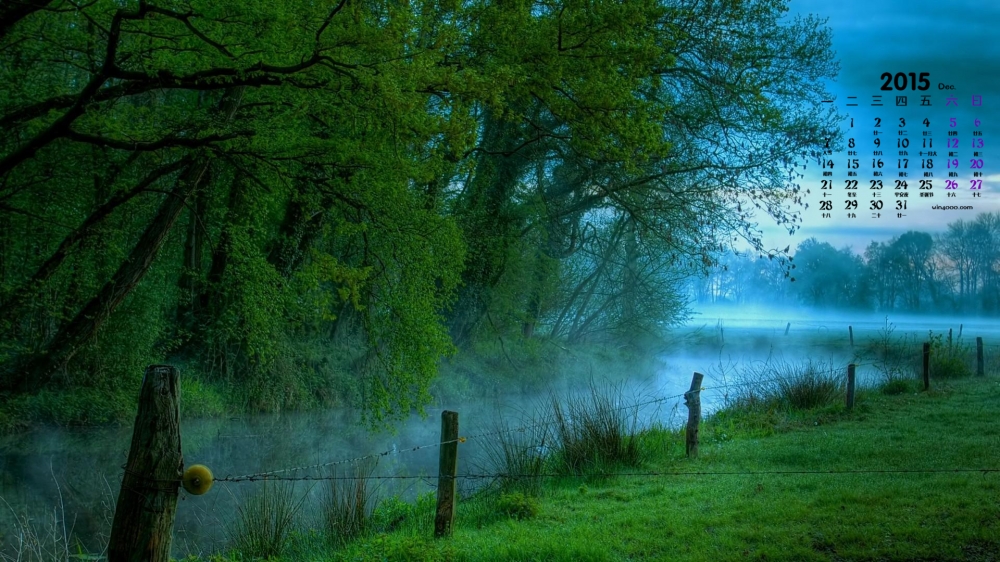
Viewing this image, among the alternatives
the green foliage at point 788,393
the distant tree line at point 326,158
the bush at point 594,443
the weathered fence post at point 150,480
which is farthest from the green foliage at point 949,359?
the weathered fence post at point 150,480

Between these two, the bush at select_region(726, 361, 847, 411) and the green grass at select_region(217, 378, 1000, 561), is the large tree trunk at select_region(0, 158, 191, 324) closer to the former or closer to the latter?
the green grass at select_region(217, 378, 1000, 561)

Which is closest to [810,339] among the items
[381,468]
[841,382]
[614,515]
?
[841,382]

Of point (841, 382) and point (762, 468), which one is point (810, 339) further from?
point (762, 468)

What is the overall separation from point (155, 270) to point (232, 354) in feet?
7.79

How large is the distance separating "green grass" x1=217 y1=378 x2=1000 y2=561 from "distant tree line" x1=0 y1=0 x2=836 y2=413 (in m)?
4.77

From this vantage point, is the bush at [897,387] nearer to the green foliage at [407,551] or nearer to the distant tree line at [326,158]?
the distant tree line at [326,158]

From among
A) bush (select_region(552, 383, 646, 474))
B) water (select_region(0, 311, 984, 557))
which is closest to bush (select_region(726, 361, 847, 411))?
water (select_region(0, 311, 984, 557))

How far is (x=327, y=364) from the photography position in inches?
632

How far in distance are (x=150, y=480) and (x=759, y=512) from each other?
4.66m

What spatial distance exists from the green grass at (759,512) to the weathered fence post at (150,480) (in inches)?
68.1

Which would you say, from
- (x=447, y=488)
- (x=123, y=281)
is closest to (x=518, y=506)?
(x=447, y=488)

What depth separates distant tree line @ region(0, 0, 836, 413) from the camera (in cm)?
927

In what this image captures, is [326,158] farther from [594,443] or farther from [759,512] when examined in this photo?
[759,512]

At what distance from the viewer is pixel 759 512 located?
6020mm
